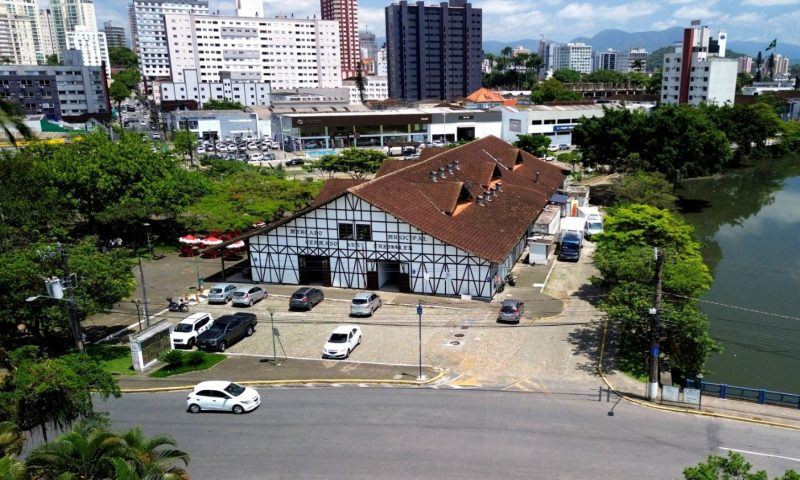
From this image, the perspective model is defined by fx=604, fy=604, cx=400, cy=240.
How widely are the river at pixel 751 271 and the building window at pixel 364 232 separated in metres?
21.5

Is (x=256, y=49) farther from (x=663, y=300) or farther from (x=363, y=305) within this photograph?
(x=663, y=300)

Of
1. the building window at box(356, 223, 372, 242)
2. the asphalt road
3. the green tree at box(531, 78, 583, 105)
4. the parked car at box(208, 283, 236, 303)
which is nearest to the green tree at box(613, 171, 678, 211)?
the building window at box(356, 223, 372, 242)

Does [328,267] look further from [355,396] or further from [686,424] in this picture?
[686,424]

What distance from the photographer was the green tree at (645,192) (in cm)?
5578

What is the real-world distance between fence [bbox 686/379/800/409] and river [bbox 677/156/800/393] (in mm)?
4898

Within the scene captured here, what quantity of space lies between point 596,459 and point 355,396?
10398 millimetres

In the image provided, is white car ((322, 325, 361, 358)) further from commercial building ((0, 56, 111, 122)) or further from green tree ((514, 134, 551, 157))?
commercial building ((0, 56, 111, 122))

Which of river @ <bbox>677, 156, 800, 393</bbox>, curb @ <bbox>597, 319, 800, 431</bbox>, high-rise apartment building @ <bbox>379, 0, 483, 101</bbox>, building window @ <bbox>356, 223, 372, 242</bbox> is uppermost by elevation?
high-rise apartment building @ <bbox>379, 0, 483, 101</bbox>

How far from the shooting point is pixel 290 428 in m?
23.5

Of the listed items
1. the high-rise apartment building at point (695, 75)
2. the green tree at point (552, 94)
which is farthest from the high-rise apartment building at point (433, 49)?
the high-rise apartment building at point (695, 75)

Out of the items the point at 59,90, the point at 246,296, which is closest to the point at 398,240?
the point at 246,296

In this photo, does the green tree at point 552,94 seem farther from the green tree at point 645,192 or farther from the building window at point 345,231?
the building window at point 345,231

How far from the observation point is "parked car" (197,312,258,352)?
107 feet

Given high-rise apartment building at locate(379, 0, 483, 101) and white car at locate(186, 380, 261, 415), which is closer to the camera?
white car at locate(186, 380, 261, 415)
